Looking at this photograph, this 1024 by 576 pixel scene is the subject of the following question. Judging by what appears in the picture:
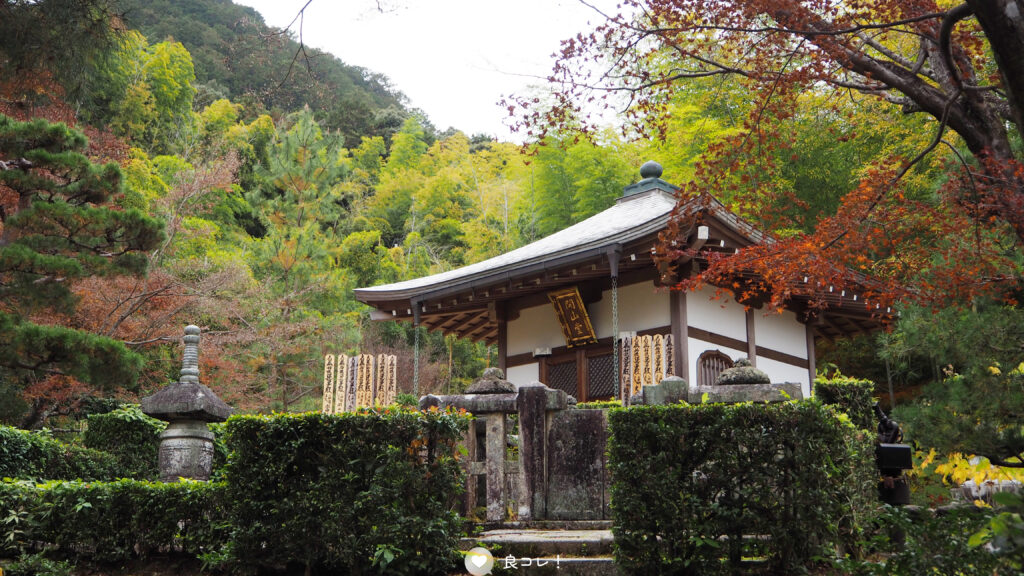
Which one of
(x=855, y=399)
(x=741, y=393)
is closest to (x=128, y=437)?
(x=741, y=393)

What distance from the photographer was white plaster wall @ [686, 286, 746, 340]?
11.7 m

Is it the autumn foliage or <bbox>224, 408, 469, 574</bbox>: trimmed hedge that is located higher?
the autumn foliage

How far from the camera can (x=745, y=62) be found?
690cm

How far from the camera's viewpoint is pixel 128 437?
35.5ft

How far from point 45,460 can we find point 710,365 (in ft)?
29.1

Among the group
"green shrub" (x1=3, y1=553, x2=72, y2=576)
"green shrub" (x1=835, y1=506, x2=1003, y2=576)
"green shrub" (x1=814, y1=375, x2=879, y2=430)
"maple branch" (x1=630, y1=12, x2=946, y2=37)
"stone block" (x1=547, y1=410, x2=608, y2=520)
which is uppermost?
"maple branch" (x1=630, y1=12, x2=946, y2=37)

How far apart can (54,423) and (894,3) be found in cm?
1632

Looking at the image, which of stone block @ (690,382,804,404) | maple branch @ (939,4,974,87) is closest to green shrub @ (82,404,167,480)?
stone block @ (690,382,804,404)

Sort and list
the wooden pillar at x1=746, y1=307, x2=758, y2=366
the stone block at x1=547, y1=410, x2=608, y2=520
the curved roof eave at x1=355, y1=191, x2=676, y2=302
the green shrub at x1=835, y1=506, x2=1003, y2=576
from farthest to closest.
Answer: the wooden pillar at x1=746, y1=307, x2=758, y2=366
the curved roof eave at x1=355, y1=191, x2=676, y2=302
the stone block at x1=547, y1=410, x2=608, y2=520
the green shrub at x1=835, y1=506, x2=1003, y2=576

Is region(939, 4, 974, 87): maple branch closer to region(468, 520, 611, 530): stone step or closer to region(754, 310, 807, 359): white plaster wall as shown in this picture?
region(468, 520, 611, 530): stone step

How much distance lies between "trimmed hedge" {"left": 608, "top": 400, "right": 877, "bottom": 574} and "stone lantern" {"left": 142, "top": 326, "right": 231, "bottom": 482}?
4756mm

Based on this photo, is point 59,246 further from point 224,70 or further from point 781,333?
point 224,70

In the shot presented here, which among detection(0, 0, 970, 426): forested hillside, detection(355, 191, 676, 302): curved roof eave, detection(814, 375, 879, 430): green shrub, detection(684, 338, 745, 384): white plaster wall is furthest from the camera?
detection(684, 338, 745, 384): white plaster wall

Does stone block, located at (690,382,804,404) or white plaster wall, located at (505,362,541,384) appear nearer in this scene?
stone block, located at (690,382,804,404)
